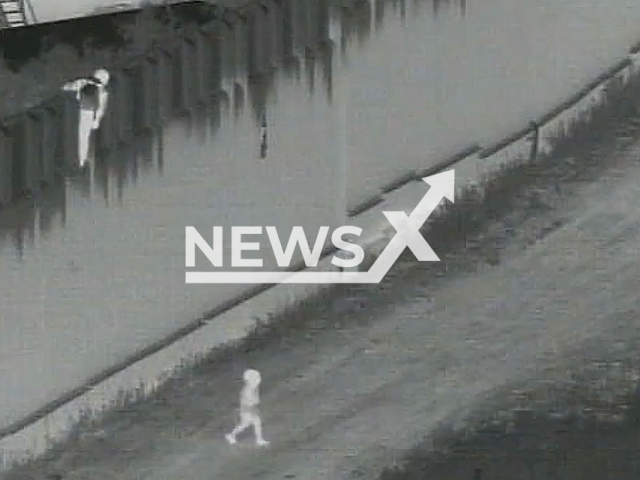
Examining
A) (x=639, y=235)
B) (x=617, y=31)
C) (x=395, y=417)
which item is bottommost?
(x=395, y=417)

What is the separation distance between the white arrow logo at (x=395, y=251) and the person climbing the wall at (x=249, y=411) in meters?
0.78

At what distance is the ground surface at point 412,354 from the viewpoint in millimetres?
7164

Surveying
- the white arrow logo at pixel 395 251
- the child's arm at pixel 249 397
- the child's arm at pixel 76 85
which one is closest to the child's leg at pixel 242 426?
the child's arm at pixel 249 397

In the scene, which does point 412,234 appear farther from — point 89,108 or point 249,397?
point 89,108

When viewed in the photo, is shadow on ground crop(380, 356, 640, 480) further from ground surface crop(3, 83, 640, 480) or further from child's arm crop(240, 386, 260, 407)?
child's arm crop(240, 386, 260, 407)

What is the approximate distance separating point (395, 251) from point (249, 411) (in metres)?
2.19

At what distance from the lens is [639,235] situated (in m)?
9.62

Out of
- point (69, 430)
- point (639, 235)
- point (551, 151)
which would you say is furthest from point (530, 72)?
point (69, 430)

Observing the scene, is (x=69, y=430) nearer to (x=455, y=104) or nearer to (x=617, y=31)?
(x=455, y=104)

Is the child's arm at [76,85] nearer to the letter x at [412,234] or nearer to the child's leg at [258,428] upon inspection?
the child's leg at [258,428]

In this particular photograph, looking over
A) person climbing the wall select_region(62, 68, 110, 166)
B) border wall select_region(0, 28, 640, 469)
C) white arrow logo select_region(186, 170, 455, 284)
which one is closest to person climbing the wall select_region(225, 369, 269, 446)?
border wall select_region(0, 28, 640, 469)

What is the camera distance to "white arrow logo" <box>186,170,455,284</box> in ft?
27.8

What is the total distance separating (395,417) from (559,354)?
124 cm

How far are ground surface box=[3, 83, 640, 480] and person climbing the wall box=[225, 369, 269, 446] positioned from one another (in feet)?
0.18
